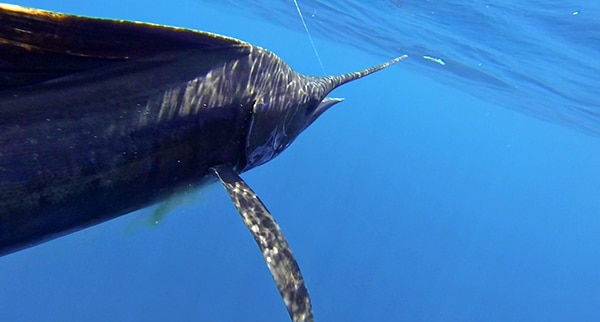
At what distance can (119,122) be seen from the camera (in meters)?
3.01

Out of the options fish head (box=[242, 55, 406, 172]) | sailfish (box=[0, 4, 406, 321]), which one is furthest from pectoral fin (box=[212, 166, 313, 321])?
fish head (box=[242, 55, 406, 172])

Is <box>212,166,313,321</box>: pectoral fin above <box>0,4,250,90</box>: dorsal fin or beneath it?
beneath

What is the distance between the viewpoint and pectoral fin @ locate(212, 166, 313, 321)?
319 cm

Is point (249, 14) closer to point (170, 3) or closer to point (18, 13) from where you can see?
point (170, 3)

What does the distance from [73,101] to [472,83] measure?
33.1 metres

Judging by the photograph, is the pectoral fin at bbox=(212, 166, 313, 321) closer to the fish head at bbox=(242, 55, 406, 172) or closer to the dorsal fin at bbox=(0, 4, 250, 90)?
the fish head at bbox=(242, 55, 406, 172)

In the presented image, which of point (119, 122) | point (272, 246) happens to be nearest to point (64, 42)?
point (119, 122)

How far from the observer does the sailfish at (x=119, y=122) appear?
105 inches

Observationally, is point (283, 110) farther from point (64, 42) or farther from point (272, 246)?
point (64, 42)

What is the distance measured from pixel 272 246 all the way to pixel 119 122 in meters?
1.14

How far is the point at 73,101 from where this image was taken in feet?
9.37

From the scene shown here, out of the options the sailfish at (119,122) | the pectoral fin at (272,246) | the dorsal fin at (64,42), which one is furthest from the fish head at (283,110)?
the dorsal fin at (64,42)

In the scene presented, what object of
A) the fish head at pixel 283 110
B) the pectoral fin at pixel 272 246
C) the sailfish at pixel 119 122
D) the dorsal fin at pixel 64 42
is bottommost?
the pectoral fin at pixel 272 246

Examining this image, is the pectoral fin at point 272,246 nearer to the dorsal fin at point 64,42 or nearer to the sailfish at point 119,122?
the sailfish at point 119,122
